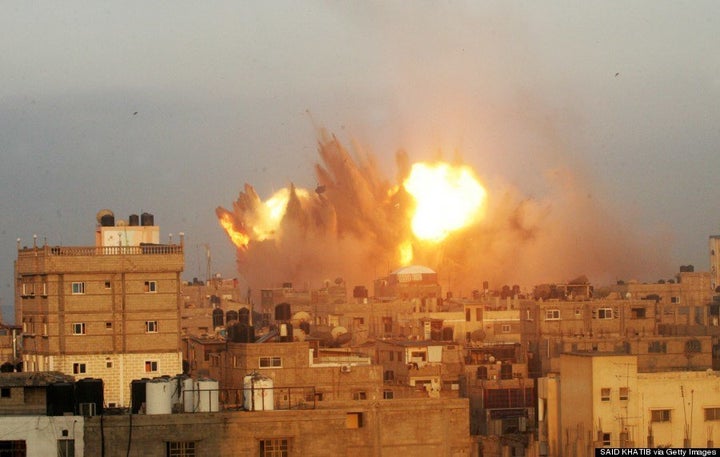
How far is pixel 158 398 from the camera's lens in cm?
3628

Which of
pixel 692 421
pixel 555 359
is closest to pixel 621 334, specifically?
pixel 555 359

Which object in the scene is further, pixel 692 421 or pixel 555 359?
pixel 555 359

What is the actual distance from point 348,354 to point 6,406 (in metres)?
31.4

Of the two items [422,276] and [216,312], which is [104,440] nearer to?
[216,312]

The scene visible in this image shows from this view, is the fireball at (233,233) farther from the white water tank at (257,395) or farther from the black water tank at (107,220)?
the white water tank at (257,395)

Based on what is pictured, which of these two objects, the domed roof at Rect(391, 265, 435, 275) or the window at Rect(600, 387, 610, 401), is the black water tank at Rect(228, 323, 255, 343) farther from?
the domed roof at Rect(391, 265, 435, 275)

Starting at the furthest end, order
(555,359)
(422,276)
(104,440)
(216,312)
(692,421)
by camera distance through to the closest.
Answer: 1. (422,276)
2. (216,312)
3. (555,359)
4. (692,421)
5. (104,440)

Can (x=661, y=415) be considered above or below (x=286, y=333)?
below

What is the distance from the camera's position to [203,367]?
68750mm

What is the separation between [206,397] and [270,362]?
83.8 ft

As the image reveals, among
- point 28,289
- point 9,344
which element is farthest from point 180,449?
point 9,344

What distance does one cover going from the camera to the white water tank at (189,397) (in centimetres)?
3644

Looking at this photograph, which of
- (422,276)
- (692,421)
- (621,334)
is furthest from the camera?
(422,276)

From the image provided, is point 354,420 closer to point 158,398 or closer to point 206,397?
point 206,397
